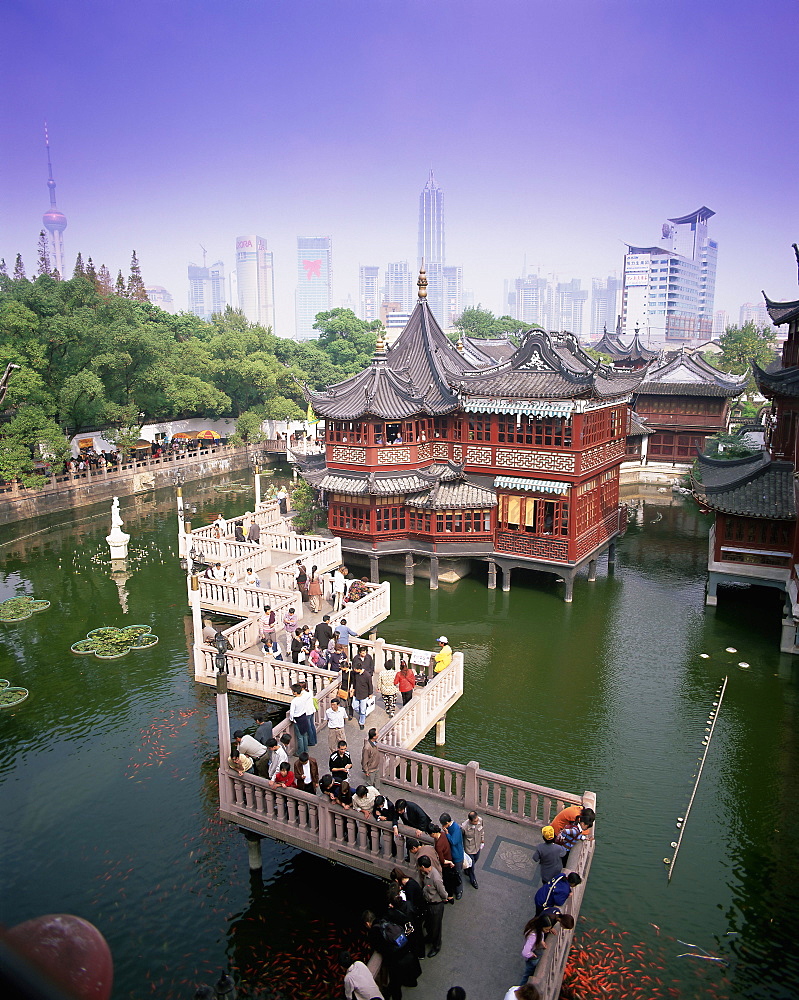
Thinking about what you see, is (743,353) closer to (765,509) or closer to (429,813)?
(765,509)

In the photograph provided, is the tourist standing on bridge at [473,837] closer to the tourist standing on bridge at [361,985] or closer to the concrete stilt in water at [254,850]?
the tourist standing on bridge at [361,985]

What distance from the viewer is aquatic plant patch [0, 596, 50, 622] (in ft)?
94.4

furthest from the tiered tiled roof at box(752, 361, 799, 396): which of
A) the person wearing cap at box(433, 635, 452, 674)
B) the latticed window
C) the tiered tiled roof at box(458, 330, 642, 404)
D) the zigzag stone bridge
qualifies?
the zigzag stone bridge

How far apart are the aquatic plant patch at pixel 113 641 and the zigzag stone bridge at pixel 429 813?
555cm

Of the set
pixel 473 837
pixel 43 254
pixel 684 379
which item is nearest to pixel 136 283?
pixel 43 254

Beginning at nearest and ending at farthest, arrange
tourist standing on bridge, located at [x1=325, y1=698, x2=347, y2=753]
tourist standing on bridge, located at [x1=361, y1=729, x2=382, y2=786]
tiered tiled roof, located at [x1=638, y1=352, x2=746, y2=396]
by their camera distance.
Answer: tourist standing on bridge, located at [x1=361, y1=729, x2=382, y2=786] → tourist standing on bridge, located at [x1=325, y1=698, x2=347, y2=753] → tiered tiled roof, located at [x1=638, y1=352, x2=746, y2=396]

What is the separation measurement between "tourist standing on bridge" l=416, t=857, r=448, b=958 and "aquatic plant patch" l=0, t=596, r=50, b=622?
2242 cm

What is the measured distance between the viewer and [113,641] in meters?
26.5

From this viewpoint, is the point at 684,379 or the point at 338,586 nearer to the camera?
the point at 338,586

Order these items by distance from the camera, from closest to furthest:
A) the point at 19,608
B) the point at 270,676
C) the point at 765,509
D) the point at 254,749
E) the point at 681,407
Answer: the point at 254,749, the point at 270,676, the point at 765,509, the point at 19,608, the point at 681,407

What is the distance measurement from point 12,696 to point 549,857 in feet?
56.2

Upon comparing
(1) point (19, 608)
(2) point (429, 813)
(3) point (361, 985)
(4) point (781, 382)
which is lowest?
(1) point (19, 608)

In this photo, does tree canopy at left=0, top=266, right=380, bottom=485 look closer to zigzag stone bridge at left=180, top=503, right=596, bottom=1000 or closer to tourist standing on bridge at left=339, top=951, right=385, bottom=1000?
zigzag stone bridge at left=180, top=503, right=596, bottom=1000

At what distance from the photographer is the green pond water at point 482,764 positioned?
13625 mm
